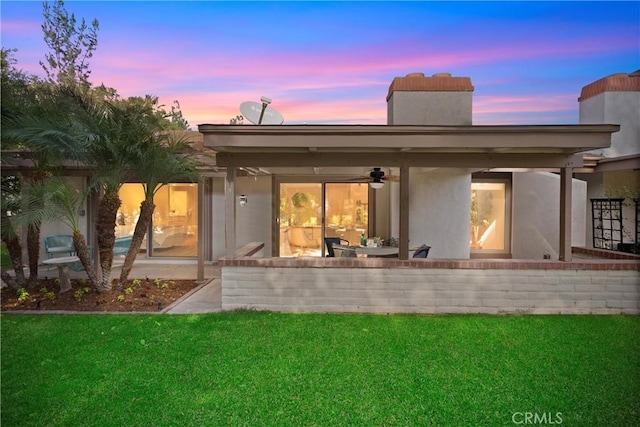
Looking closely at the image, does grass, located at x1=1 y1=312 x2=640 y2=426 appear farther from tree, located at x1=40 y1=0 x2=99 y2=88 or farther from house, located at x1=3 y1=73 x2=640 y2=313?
tree, located at x1=40 y1=0 x2=99 y2=88

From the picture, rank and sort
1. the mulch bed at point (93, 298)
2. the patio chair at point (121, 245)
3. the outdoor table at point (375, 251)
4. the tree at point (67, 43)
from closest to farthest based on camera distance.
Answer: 1. the mulch bed at point (93, 298)
2. the outdoor table at point (375, 251)
3. the patio chair at point (121, 245)
4. the tree at point (67, 43)

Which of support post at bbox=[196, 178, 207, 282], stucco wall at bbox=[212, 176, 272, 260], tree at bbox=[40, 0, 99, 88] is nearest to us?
support post at bbox=[196, 178, 207, 282]

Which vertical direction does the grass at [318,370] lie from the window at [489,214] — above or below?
below

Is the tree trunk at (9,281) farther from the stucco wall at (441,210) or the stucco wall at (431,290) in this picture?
the stucco wall at (441,210)

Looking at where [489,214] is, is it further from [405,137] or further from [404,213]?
[405,137]

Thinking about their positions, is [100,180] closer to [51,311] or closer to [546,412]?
[51,311]

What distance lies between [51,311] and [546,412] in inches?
282

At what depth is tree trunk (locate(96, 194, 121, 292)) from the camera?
23.6 ft

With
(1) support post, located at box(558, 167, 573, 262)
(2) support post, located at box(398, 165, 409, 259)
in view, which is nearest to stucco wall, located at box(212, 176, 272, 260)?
(2) support post, located at box(398, 165, 409, 259)

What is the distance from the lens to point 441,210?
9.62 meters

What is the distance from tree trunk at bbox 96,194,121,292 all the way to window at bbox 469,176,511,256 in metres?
9.33

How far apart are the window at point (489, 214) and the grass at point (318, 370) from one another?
5422 millimetres

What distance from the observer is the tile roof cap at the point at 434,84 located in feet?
32.0

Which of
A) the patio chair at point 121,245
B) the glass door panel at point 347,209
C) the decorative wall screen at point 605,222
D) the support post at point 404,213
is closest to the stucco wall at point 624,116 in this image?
the decorative wall screen at point 605,222
